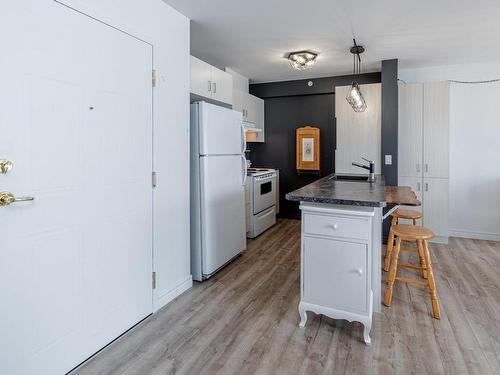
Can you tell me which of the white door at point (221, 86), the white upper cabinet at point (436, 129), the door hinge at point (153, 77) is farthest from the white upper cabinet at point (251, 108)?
the white upper cabinet at point (436, 129)

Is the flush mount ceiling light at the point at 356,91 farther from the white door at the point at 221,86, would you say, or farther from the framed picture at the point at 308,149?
the white door at the point at 221,86

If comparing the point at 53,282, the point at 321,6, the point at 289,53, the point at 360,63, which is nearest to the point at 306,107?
the point at 360,63

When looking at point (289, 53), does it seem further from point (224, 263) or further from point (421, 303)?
point (421, 303)

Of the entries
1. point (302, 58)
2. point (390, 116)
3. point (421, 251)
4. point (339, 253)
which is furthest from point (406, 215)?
point (302, 58)

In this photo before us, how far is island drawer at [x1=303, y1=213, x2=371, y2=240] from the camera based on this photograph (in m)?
2.05

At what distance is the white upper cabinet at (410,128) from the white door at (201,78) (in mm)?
2618

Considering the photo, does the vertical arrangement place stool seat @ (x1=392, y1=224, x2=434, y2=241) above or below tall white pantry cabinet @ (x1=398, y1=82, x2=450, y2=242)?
below

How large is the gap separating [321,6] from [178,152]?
1.69 m

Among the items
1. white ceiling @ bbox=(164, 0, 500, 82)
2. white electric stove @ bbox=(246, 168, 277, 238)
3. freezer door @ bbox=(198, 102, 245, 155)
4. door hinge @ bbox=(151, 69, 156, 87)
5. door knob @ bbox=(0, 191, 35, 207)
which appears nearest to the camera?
door knob @ bbox=(0, 191, 35, 207)

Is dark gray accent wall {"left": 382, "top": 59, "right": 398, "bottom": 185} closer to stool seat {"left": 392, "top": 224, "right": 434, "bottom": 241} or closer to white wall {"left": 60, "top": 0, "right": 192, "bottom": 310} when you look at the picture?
stool seat {"left": 392, "top": 224, "right": 434, "bottom": 241}

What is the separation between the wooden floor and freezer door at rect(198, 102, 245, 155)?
1.27 m

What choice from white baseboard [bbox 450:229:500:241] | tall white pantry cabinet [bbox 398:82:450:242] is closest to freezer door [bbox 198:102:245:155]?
tall white pantry cabinet [bbox 398:82:450:242]

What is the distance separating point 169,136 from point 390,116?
3.02m

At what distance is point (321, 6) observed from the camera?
271cm
